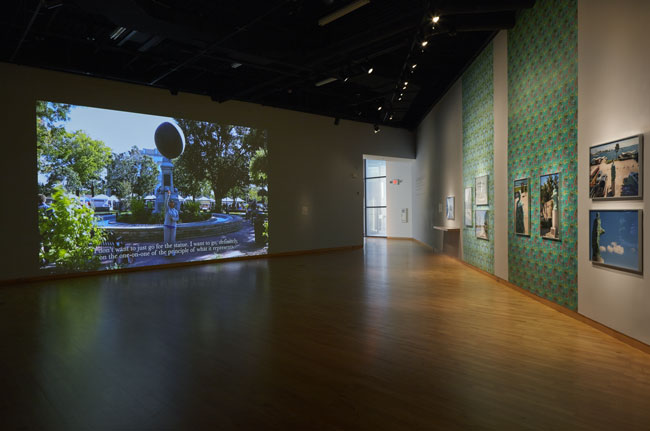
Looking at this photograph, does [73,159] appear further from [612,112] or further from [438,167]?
[438,167]

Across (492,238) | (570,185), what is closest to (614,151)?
(570,185)

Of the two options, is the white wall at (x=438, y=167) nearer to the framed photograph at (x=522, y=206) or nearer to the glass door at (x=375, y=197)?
the glass door at (x=375, y=197)

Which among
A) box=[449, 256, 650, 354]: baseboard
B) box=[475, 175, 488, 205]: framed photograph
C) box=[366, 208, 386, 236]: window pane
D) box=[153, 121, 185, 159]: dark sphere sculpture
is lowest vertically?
box=[449, 256, 650, 354]: baseboard

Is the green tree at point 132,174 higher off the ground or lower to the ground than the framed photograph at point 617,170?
higher

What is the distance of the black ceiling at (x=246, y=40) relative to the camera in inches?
267

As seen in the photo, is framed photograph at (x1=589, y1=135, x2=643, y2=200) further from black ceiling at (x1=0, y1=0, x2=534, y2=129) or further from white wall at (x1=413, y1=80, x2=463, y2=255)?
white wall at (x1=413, y1=80, x2=463, y2=255)

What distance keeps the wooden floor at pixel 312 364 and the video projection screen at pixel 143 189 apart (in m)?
2.42

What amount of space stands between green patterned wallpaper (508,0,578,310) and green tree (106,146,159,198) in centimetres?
825

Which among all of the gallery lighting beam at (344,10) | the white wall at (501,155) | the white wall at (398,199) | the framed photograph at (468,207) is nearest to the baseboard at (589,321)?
the white wall at (501,155)

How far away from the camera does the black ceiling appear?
22.2ft

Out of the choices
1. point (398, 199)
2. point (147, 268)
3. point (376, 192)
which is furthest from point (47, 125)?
point (376, 192)

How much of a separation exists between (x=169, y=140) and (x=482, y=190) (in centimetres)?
783

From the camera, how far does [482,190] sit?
8.70 meters

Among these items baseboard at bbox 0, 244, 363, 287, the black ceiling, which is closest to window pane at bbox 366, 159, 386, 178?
baseboard at bbox 0, 244, 363, 287
